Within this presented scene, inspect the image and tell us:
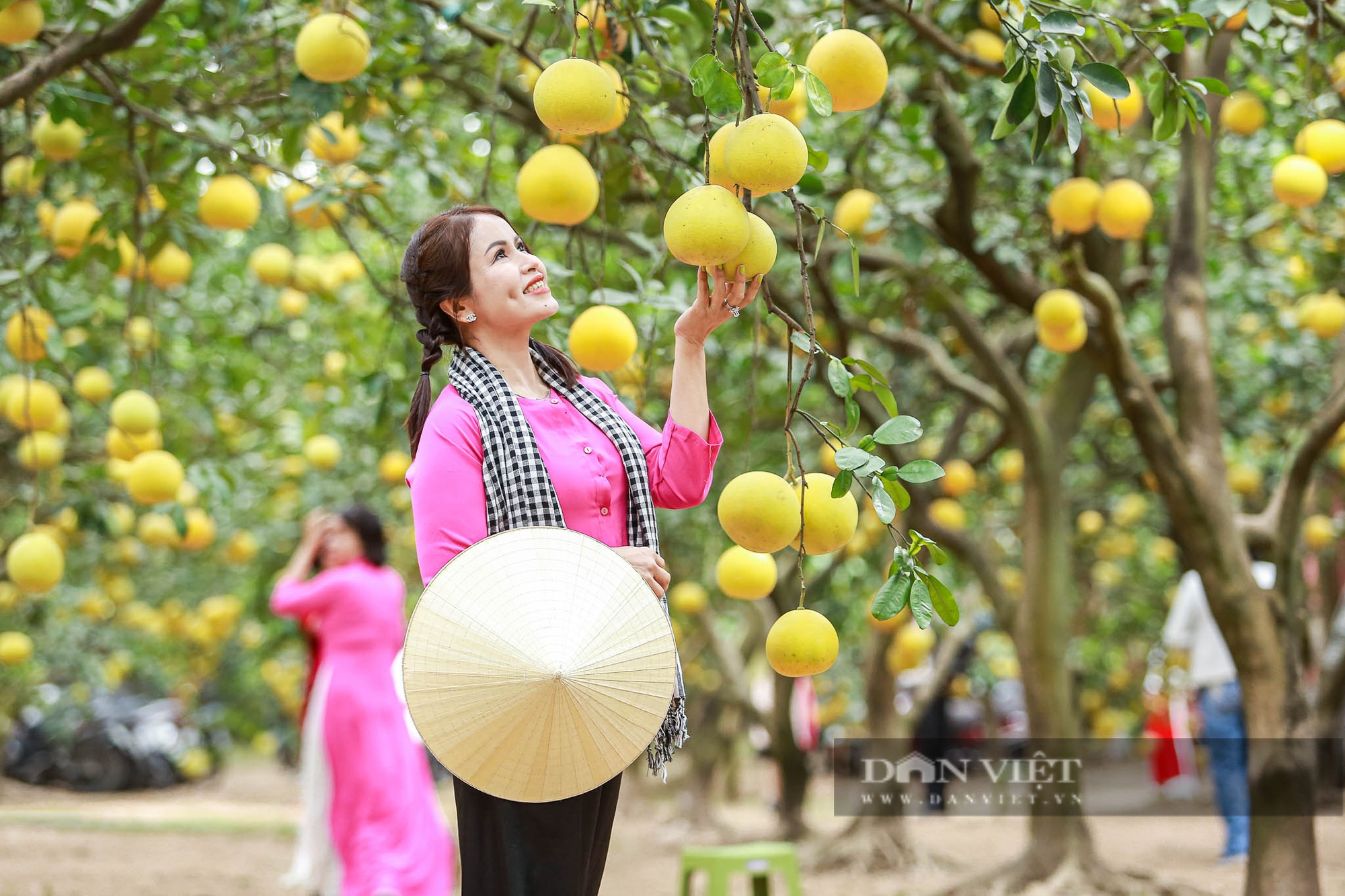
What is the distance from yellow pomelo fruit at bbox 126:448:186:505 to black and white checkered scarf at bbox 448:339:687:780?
Answer: 1669mm

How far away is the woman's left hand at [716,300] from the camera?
1709 mm

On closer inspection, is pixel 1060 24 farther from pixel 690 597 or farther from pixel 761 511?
pixel 690 597

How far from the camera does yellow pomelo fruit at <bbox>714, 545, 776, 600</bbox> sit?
226cm

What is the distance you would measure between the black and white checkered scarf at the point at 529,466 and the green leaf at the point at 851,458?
14.4 inches

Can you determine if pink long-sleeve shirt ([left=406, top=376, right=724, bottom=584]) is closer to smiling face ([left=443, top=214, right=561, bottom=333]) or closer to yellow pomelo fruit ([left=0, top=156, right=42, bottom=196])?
smiling face ([left=443, top=214, right=561, bottom=333])

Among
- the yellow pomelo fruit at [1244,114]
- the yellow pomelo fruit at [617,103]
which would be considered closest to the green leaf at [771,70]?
the yellow pomelo fruit at [617,103]

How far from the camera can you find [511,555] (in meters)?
1.64

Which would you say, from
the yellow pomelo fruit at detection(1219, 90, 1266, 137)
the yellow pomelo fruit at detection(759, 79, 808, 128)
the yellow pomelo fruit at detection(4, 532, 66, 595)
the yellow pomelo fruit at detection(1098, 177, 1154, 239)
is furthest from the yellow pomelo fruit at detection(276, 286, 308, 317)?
the yellow pomelo fruit at detection(1219, 90, 1266, 137)

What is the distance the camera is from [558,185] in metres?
2.09

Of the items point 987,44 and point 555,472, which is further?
point 987,44

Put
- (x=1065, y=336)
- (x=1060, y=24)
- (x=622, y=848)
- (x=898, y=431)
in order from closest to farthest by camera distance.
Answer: (x=898, y=431)
(x=1060, y=24)
(x=1065, y=336)
(x=622, y=848)

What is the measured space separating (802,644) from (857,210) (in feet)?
8.04

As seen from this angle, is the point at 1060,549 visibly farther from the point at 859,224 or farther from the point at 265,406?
the point at 265,406

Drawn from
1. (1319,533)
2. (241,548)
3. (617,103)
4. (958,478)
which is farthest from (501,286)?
(1319,533)
